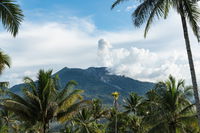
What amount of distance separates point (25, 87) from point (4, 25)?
1279 centimetres

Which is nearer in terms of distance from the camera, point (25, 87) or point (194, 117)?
point (25, 87)

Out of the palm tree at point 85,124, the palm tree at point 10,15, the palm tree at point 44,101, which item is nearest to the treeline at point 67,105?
the palm tree at point 44,101

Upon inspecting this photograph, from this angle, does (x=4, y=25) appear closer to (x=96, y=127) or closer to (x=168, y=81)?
(x=168, y=81)

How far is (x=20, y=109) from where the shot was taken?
767 inches

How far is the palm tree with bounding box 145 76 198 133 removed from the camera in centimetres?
2412

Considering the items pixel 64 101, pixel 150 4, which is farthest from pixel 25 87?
pixel 150 4

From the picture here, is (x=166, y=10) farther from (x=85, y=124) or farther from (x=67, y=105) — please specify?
(x=85, y=124)

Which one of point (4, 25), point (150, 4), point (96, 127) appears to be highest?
point (150, 4)

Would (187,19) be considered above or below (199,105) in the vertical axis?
above

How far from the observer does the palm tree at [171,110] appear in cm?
2412

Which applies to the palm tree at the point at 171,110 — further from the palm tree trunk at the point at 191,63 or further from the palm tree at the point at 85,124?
the palm tree at the point at 85,124

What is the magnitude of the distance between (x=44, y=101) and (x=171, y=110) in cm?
1228

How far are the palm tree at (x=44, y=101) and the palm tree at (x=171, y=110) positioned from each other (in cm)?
793

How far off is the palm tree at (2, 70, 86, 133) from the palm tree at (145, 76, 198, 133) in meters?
7.93
